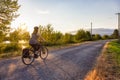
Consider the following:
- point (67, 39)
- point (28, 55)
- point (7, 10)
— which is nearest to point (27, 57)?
point (28, 55)

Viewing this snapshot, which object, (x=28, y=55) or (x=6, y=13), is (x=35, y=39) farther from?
(x=6, y=13)

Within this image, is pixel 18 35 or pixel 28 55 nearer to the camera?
pixel 28 55

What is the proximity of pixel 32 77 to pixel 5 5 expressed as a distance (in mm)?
22249

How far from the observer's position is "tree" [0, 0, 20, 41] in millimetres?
31867

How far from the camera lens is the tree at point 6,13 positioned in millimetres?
31867

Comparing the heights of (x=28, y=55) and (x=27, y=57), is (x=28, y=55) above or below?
above

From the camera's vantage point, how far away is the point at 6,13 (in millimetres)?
32281

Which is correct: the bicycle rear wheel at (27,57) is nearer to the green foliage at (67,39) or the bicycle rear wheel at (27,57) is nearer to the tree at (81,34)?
the green foliage at (67,39)

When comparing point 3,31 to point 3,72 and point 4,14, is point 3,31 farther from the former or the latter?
point 3,72

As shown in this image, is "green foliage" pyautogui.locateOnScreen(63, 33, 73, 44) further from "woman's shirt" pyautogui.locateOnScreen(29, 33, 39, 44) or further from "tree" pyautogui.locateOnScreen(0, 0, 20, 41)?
"woman's shirt" pyautogui.locateOnScreen(29, 33, 39, 44)

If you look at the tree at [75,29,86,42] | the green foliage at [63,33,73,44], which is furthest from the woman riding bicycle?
the tree at [75,29,86,42]

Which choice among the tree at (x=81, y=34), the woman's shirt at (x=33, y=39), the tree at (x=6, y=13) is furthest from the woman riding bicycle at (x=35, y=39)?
the tree at (x=81, y=34)

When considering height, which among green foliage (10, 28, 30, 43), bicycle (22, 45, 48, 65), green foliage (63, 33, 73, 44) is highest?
green foliage (10, 28, 30, 43)

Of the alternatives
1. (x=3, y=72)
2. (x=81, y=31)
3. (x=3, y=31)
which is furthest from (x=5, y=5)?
(x=81, y=31)
